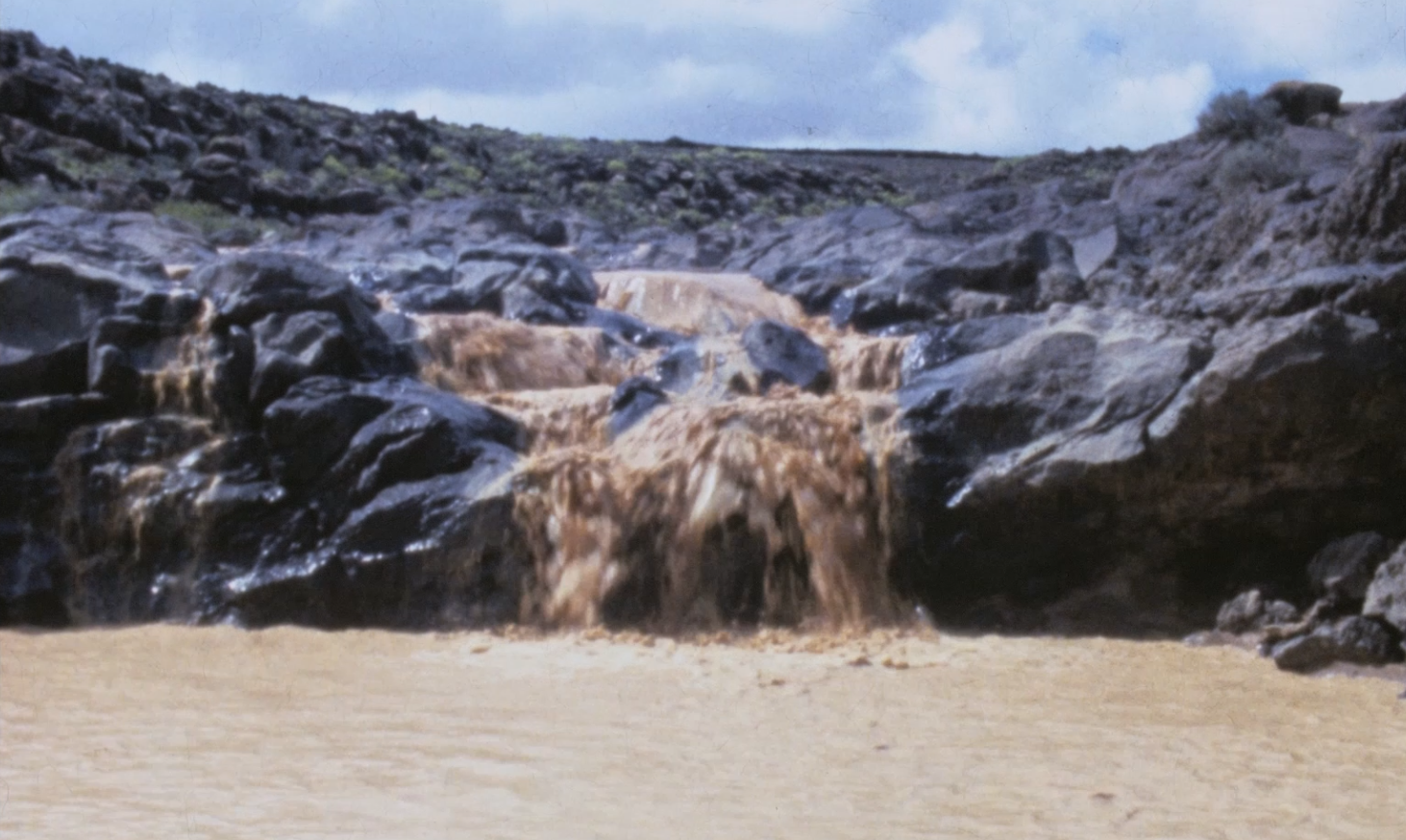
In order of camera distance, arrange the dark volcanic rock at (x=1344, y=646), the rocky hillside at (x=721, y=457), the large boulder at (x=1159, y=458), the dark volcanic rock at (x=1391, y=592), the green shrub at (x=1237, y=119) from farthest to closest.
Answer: the green shrub at (x=1237, y=119) → the rocky hillside at (x=721, y=457) → the large boulder at (x=1159, y=458) → the dark volcanic rock at (x=1391, y=592) → the dark volcanic rock at (x=1344, y=646)

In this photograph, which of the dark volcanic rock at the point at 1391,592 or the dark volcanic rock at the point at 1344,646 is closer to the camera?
the dark volcanic rock at the point at 1344,646

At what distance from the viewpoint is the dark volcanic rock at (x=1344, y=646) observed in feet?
22.5

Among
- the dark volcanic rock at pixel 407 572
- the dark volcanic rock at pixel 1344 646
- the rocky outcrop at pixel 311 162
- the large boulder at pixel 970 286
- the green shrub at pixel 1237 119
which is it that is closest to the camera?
the dark volcanic rock at pixel 1344 646

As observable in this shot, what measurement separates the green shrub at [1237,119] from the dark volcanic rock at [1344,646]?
55.0 feet

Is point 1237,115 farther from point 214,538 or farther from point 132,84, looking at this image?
point 132,84

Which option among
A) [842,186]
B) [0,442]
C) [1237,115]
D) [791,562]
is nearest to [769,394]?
[791,562]

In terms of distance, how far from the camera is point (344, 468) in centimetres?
897

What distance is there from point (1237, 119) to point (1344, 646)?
17499mm

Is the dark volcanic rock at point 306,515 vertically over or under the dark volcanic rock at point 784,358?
under

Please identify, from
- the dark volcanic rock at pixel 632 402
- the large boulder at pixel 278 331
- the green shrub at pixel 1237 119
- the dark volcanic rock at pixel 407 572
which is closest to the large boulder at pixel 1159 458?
the dark volcanic rock at pixel 632 402

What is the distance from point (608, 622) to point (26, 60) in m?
24.4

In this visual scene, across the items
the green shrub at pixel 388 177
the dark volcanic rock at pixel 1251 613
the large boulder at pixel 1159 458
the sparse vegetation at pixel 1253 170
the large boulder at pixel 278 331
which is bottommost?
the dark volcanic rock at pixel 1251 613

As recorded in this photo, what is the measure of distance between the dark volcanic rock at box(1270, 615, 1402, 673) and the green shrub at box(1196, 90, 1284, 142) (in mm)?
16769

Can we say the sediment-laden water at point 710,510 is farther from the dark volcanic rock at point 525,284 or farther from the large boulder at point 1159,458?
the dark volcanic rock at point 525,284
